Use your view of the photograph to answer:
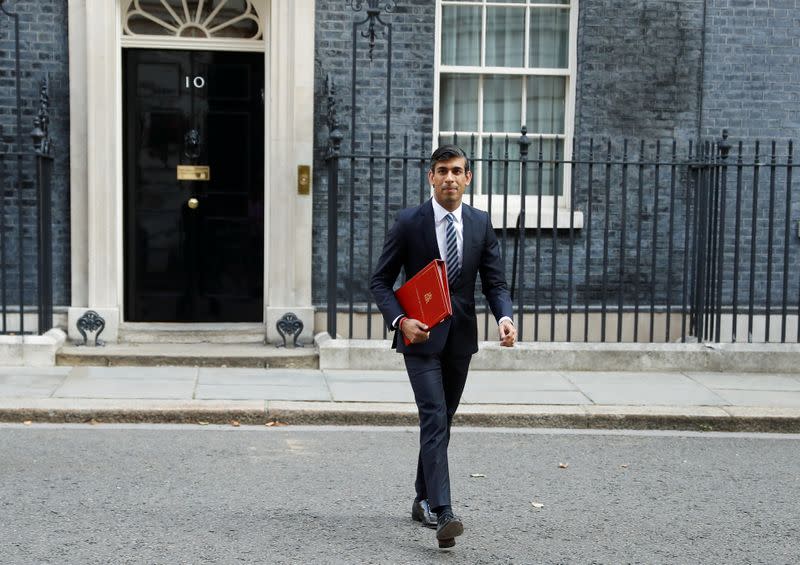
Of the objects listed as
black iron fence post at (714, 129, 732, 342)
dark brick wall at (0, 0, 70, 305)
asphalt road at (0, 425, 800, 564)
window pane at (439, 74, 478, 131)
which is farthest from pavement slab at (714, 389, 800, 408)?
dark brick wall at (0, 0, 70, 305)

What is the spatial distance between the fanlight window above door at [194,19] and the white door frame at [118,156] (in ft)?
0.45

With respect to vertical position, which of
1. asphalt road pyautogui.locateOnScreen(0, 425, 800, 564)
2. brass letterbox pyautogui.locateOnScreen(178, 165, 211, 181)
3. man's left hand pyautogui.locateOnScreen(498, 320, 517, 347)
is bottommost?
asphalt road pyautogui.locateOnScreen(0, 425, 800, 564)

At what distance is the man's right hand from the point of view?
529 cm

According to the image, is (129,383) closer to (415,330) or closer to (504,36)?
(415,330)

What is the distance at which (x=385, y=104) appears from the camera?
10703mm

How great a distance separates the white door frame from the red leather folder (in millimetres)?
5262

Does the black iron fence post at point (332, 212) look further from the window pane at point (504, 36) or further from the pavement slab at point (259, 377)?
Answer: the window pane at point (504, 36)

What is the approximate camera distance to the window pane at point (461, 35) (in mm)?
10969

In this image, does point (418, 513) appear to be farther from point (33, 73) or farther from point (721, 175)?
point (33, 73)

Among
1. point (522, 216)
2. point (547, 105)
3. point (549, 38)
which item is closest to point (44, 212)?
point (522, 216)

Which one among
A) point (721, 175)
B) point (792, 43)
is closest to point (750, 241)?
point (721, 175)

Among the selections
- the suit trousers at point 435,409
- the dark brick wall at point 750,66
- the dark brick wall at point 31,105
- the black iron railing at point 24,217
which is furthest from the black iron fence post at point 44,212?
the dark brick wall at point 750,66

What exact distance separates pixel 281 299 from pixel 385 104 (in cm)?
204

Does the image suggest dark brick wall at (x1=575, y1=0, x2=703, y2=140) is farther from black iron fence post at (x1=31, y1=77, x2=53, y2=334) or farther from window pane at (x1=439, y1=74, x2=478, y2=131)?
black iron fence post at (x1=31, y1=77, x2=53, y2=334)
